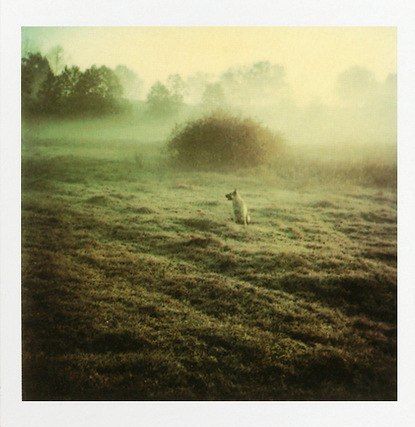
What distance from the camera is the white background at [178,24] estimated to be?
3.53 metres

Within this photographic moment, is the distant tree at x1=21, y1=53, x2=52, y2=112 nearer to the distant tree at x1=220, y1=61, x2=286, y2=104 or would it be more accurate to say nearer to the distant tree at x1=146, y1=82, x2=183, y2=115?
the distant tree at x1=146, y1=82, x2=183, y2=115

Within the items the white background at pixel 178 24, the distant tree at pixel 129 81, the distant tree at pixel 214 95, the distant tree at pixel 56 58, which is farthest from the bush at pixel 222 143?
the distant tree at pixel 56 58

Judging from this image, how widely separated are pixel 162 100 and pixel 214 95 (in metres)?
0.36

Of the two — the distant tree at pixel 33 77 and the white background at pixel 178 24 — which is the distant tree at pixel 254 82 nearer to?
the white background at pixel 178 24

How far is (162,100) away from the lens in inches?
145

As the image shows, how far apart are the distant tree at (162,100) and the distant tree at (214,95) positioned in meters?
0.17

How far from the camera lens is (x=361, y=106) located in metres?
3.65

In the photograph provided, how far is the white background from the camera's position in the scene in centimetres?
353

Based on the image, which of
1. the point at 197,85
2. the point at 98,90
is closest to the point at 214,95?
the point at 197,85

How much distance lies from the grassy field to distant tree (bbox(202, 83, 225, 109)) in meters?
0.50

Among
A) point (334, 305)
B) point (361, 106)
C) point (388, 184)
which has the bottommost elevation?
point (334, 305)
